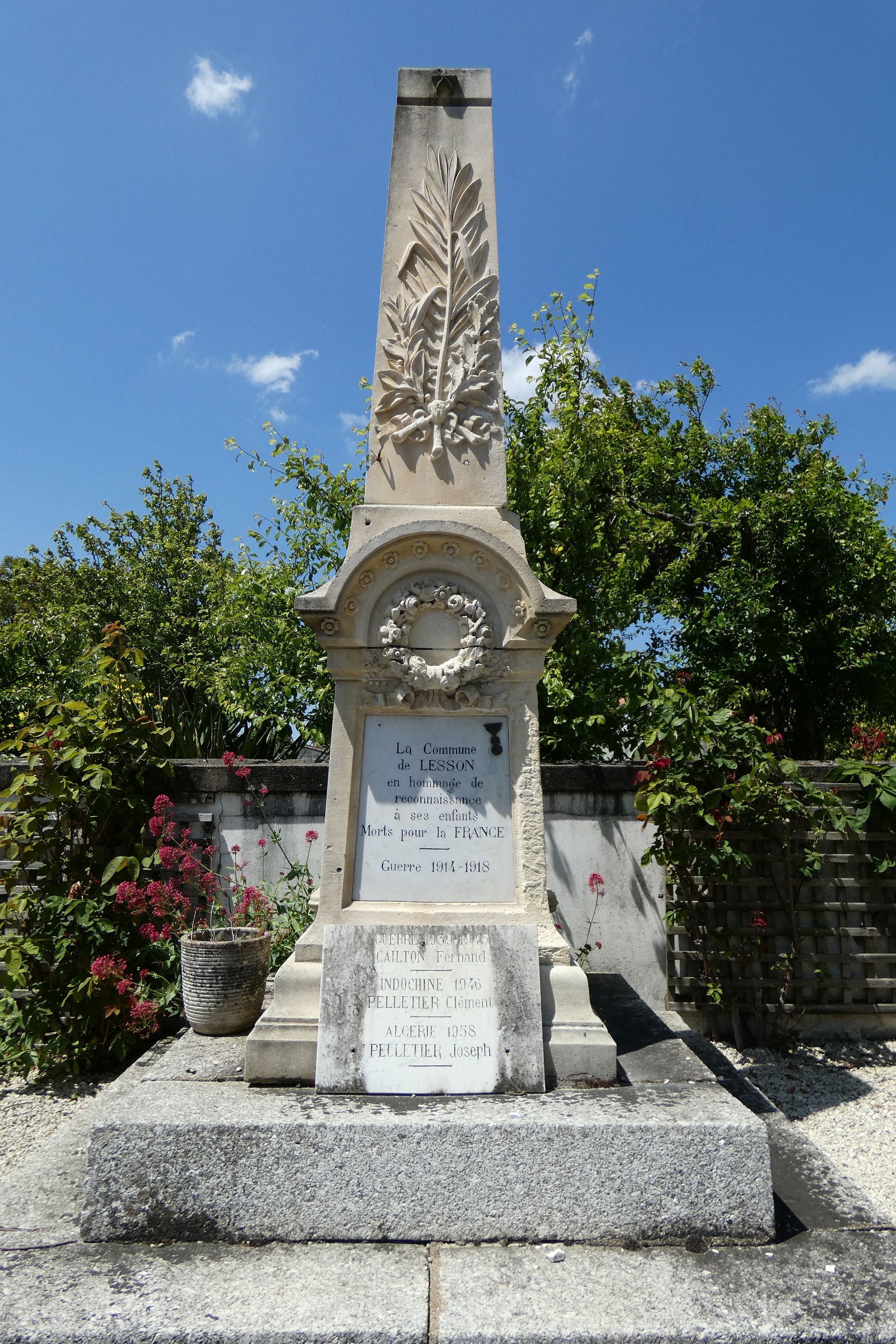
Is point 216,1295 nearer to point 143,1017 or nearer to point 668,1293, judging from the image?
point 668,1293

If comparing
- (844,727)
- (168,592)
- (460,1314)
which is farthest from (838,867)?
(168,592)

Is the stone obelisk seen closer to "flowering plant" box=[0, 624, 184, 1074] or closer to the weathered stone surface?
the weathered stone surface

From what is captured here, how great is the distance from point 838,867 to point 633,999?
1869 mm

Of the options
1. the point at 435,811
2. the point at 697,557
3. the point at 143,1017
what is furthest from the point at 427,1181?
the point at 697,557

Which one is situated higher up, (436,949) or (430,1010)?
(436,949)

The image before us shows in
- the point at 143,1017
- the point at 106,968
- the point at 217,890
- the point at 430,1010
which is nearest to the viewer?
the point at 430,1010

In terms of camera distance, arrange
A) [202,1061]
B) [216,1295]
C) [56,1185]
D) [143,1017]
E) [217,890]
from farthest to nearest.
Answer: [217,890], [143,1017], [202,1061], [56,1185], [216,1295]

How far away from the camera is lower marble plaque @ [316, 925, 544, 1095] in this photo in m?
2.94

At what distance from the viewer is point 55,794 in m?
4.40

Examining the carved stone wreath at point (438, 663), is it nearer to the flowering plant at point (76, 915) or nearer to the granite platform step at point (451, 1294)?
the flowering plant at point (76, 915)

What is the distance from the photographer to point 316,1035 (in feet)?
10.1

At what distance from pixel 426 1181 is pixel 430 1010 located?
564mm

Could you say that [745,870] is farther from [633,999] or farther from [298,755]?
[298,755]

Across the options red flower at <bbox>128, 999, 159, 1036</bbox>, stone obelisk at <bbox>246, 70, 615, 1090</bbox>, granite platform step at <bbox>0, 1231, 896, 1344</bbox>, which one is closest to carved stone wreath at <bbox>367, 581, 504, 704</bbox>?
stone obelisk at <bbox>246, 70, 615, 1090</bbox>
